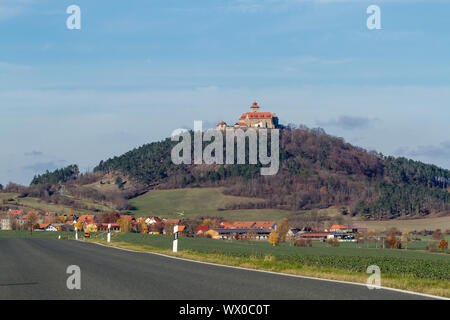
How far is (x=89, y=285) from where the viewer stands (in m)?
12.6

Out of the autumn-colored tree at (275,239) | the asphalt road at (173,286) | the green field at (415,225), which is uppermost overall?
the asphalt road at (173,286)

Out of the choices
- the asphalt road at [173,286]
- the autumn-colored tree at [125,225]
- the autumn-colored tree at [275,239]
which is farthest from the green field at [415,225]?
the asphalt road at [173,286]

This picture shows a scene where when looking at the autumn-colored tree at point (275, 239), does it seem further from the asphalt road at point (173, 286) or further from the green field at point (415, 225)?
the asphalt road at point (173, 286)

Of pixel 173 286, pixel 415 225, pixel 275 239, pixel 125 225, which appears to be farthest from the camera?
pixel 415 225

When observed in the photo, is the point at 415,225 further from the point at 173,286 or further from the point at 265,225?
the point at 173,286

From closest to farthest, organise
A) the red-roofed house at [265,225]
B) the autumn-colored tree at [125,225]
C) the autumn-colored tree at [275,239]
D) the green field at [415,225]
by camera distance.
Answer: the autumn-colored tree at [275,239] → the autumn-colored tree at [125,225] → the red-roofed house at [265,225] → the green field at [415,225]

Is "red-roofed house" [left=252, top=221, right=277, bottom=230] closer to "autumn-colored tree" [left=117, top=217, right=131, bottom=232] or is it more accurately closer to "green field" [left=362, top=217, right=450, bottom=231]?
"green field" [left=362, top=217, right=450, bottom=231]

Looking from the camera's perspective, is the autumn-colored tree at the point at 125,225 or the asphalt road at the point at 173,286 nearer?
the asphalt road at the point at 173,286

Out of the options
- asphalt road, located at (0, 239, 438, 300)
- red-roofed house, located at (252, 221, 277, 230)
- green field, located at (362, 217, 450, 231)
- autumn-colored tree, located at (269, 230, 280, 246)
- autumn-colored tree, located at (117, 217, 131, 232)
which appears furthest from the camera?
green field, located at (362, 217, 450, 231)

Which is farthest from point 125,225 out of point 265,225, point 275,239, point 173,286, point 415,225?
point 173,286

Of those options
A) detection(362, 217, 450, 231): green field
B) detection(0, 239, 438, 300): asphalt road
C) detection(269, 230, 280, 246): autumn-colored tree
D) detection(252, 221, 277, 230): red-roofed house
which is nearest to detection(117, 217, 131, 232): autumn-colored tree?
detection(252, 221, 277, 230): red-roofed house

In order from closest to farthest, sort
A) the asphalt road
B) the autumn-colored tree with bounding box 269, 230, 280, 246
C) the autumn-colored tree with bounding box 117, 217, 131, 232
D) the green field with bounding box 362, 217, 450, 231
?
the asphalt road
the autumn-colored tree with bounding box 269, 230, 280, 246
the autumn-colored tree with bounding box 117, 217, 131, 232
the green field with bounding box 362, 217, 450, 231

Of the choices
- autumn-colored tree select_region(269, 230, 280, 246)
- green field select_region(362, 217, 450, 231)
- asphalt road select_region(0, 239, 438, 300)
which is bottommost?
green field select_region(362, 217, 450, 231)
